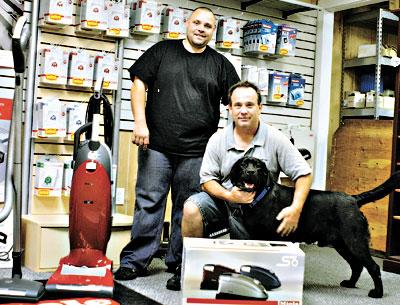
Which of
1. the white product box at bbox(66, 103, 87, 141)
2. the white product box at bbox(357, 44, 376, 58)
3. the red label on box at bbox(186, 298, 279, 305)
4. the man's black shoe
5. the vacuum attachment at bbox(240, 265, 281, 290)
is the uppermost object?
the white product box at bbox(357, 44, 376, 58)

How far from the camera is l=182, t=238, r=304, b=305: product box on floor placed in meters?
2.45

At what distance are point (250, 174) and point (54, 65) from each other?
72.1 inches

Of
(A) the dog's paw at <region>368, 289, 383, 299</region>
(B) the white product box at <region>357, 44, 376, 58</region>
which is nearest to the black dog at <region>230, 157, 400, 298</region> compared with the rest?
(A) the dog's paw at <region>368, 289, 383, 299</region>

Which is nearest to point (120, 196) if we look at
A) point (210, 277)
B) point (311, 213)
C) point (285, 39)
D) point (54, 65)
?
point (54, 65)

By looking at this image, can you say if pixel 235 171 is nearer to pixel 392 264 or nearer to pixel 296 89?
pixel 392 264

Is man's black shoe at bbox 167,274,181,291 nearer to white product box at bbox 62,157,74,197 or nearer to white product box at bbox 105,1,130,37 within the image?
white product box at bbox 62,157,74,197

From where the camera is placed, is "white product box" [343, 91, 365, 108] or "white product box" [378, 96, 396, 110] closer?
"white product box" [378, 96, 396, 110]

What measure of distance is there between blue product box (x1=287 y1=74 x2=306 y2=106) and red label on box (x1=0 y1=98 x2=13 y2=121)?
2555mm

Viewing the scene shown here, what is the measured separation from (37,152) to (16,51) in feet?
4.84

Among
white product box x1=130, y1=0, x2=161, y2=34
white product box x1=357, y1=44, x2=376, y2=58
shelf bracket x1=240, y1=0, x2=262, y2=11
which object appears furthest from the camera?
white product box x1=357, y1=44, x2=376, y2=58

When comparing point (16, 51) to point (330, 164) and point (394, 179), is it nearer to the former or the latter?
point (394, 179)

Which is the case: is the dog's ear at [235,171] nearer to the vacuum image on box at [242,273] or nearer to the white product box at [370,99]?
the vacuum image on box at [242,273]

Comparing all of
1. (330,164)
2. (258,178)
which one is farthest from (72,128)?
(330,164)

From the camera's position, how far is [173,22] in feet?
14.8
